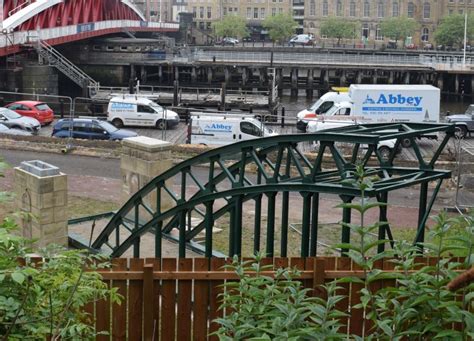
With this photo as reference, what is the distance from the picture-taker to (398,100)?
3656cm

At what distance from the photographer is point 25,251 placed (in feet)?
17.7

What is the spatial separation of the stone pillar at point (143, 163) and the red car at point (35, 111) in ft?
72.5

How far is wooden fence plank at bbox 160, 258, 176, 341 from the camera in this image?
23.0 feet

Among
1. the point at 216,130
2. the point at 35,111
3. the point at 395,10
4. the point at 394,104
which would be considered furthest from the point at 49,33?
the point at 395,10

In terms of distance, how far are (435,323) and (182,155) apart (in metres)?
21.0

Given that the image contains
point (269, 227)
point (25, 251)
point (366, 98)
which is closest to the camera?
point (25, 251)

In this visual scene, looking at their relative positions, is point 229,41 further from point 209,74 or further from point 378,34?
point 209,74

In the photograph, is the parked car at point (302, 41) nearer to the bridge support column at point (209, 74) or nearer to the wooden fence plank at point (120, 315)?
the bridge support column at point (209, 74)

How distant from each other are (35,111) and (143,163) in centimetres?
2302

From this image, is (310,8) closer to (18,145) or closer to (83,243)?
(18,145)

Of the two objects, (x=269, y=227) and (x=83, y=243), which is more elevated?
(x=269, y=227)

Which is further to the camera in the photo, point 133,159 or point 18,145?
point 18,145

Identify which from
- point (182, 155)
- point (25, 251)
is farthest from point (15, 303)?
point (182, 155)

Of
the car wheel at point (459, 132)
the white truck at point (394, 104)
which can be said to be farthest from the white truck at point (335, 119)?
the car wheel at point (459, 132)
